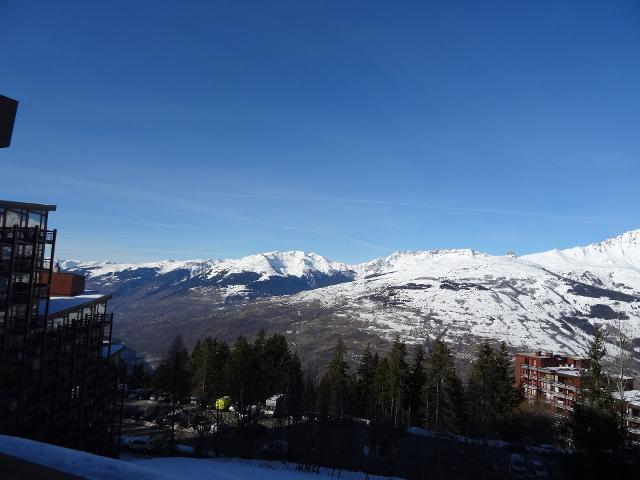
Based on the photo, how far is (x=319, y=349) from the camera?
575 feet

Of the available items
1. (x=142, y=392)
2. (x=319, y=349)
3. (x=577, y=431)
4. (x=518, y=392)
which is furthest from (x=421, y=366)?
(x=319, y=349)

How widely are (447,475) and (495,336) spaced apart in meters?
186

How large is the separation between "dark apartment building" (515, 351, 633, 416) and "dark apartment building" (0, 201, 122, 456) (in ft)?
179

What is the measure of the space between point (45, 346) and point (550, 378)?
233ft

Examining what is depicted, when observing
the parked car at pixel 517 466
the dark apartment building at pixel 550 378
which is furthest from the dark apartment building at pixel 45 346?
the dark apartment building at pixel 550 378

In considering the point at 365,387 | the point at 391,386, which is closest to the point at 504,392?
the point at 391,386

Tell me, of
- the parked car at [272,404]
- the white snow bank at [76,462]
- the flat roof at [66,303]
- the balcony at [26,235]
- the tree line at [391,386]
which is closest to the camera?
the white snow bank at [76,462]

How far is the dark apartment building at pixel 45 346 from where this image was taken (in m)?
19.7

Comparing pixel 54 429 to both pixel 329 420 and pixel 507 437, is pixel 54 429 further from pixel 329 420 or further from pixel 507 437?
pixel 507 437

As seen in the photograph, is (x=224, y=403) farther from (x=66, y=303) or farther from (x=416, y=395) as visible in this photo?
(x=66, y=303)

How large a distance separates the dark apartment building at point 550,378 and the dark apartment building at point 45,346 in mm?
54688

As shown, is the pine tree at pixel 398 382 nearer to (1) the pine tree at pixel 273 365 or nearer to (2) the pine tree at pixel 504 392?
(2) the pine tree at pixel 504 392

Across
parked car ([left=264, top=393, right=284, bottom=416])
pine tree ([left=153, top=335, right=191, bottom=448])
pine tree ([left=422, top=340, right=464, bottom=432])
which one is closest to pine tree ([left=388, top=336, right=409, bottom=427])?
pine tree ([left=422, top=340, right=464, bottom=432])

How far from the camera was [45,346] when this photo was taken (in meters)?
21.8
